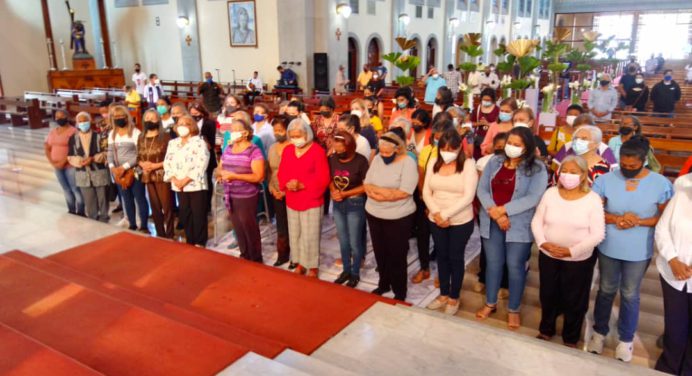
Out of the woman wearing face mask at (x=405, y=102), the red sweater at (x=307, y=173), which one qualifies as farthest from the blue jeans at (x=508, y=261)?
the woman wearing face mask at (x=405, y=102)

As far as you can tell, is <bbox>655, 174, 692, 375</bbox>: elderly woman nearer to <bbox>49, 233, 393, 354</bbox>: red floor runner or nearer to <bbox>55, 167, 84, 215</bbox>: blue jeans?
<bbox>49, 233, 393, 354</bbox>: red floor runner

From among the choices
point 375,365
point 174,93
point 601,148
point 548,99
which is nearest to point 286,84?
point 174,93

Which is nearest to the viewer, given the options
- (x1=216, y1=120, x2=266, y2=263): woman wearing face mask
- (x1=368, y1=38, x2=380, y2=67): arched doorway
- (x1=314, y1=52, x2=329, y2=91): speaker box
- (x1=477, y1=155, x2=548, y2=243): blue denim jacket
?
(x1=477, y1=155, x2=548, y2=243): blue denim jacket

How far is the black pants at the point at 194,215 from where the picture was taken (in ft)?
16.4

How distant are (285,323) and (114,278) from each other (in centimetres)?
160

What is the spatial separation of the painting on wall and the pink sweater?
47.4 feet

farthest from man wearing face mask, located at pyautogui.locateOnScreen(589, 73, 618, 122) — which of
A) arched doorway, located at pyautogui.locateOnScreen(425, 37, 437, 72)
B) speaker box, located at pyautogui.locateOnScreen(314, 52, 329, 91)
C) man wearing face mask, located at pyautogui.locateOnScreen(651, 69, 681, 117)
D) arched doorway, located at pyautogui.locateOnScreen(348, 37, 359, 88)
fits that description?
arched doorway, located at pyautogui.locateOnScreen(425, 37, 437, 72)

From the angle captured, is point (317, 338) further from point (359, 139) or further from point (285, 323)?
point (359, 139)

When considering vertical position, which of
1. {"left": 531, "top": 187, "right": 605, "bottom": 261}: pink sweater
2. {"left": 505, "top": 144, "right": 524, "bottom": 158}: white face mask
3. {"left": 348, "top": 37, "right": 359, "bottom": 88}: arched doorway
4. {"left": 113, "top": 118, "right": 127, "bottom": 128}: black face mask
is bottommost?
{"left": 531, "top": 187, "right": 605, "bottom": 261}: pink sweater

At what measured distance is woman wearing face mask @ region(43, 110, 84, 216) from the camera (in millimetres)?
5883

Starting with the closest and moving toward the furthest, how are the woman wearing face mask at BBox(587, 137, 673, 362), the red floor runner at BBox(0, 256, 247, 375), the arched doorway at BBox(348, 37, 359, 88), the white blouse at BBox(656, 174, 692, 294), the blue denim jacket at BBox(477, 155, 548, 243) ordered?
the red floor runner at BBox(0, 256, 247, 375), the white blouse at BBox(656, 174, 692, 294), the woman wearing face mask at BBox(587, 137, 673, 362), the blue denim jacket at BBox(477, 155, 548, 243), the arched doorway at BBox(348, 37, 359, 88)

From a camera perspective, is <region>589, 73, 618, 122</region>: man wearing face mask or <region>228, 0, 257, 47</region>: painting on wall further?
<region>228, 0, 257, 47</region>: painting on wall

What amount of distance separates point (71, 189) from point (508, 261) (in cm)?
511

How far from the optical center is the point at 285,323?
3.19 meters
